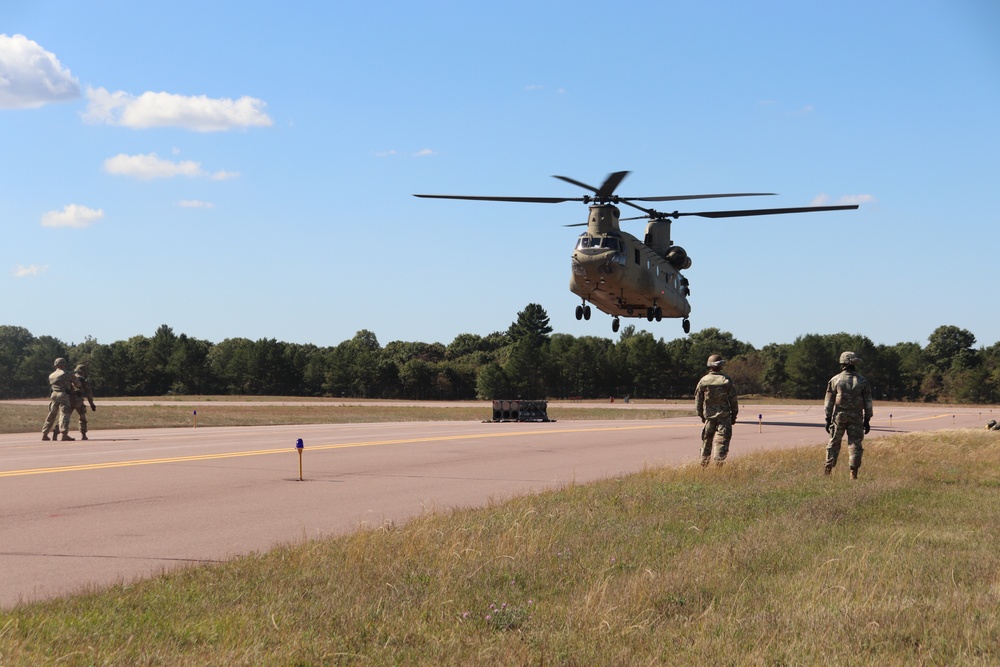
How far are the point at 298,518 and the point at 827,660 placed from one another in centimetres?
764

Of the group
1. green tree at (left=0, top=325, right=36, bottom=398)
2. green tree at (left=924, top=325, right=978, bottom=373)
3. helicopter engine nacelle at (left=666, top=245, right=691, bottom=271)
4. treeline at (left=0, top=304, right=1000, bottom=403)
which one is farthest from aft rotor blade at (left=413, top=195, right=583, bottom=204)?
green tree at (left=924, top=325, right=978, bottom=373)

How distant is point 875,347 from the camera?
130 m

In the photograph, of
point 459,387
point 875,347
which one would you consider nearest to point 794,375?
point 875,347

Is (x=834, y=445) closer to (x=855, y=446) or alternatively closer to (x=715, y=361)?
(x=855, y=446)

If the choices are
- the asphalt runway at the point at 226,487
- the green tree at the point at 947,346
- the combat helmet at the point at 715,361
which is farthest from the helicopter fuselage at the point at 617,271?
the green tree at the point at 947,346

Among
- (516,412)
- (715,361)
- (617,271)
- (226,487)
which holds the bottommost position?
(226,487)

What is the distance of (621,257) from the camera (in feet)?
112

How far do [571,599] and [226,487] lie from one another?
29.8ft

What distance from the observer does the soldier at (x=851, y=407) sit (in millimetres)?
16500

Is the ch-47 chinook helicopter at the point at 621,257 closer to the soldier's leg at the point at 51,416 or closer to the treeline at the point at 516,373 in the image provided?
the soldier's leg at the point at 51,416

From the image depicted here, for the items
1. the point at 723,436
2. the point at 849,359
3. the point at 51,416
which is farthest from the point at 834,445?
the point at 51,416

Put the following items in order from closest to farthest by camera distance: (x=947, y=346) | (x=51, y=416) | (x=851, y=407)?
(x=851, y=407), (x=51, y=416), (x=947, y=346)

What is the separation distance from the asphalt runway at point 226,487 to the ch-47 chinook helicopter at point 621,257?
7.28 m

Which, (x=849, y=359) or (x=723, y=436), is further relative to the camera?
(x=723, y=436)
